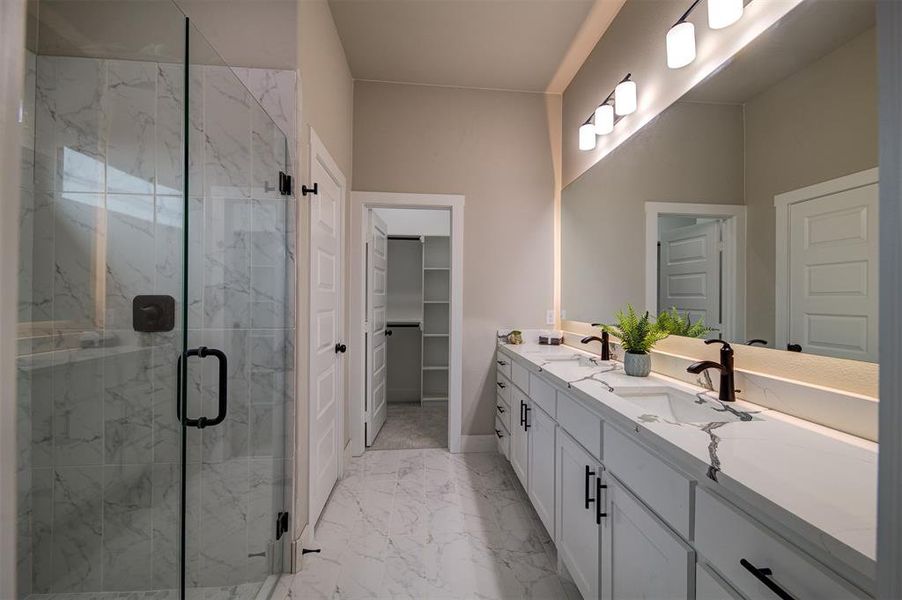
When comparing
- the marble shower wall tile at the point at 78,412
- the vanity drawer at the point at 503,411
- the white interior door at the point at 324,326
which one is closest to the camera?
the marble shower wall tile at the point at 78,412

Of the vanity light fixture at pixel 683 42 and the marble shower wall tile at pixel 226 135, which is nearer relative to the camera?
the marble shower wall tile at pixel 226 135

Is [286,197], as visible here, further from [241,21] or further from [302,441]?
[302,441]

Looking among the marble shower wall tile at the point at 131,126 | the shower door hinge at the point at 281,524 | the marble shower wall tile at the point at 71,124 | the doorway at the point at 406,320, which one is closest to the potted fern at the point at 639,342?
the doorway at the point at 406,320

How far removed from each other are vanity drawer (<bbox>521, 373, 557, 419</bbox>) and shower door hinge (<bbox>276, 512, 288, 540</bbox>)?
1.30m

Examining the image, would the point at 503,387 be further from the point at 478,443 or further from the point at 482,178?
the point at 482,178

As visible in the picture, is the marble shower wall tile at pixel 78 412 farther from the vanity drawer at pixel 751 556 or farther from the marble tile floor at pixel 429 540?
the vanity drawer at pixel 751 556

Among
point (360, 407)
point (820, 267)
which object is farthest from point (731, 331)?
point (360, 407)

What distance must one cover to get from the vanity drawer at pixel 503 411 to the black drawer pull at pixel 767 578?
192cm

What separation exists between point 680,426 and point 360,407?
235 cm

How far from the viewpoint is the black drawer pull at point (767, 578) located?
630 millimetres

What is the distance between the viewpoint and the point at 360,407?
290 cm

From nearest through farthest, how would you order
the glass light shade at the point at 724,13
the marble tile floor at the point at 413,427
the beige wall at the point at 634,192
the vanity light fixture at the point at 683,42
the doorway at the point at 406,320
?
the glass light shade at the point at 724,13, the beige wall at the point at 634,192, the vanity light fixture at the point at 683,42, the doorway at the point at 406,320, the marble tile floor at the point at 413,427

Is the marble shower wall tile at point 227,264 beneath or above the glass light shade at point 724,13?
beneath

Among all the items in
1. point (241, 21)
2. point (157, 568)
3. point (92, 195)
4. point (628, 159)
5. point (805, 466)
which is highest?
point (241, 21)
